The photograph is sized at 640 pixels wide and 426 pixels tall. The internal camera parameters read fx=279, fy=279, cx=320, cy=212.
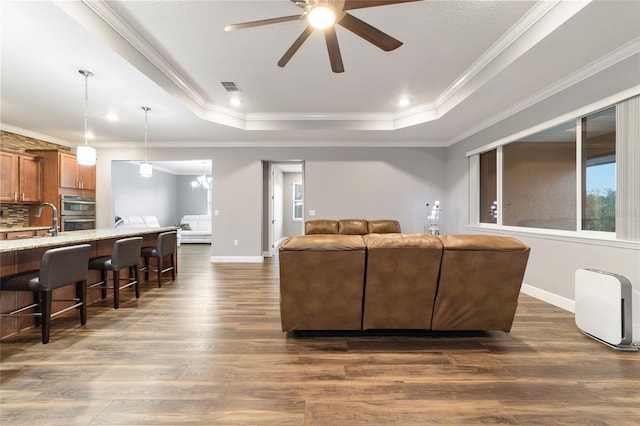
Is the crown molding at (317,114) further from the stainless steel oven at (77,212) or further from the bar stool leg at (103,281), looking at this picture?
the stainless steel oven at (77,212)

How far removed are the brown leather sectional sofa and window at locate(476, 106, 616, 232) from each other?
5.43 ft

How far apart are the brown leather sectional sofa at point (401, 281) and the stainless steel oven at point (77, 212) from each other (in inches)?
220

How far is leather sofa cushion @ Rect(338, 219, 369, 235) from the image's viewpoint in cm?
539

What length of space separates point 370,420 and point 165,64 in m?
4.05

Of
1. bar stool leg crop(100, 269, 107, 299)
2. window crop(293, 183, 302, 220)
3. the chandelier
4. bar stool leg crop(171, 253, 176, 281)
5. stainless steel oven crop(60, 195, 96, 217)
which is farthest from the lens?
window crop(293, 183, 302, 220)

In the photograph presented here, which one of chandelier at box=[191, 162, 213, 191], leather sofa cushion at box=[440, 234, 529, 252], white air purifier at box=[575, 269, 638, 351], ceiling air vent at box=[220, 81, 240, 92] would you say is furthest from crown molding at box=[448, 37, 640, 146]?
chandelier at box=[191, 162, 213, 191]

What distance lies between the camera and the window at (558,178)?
293cm

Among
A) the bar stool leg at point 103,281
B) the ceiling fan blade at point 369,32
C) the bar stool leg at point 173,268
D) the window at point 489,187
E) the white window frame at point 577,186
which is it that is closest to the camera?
the ceiling fan blade at point 369,32

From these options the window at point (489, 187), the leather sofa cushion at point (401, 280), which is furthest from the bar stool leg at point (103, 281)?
the window at point (489, 187)

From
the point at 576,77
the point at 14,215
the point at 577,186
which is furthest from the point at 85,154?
the point at 577,186

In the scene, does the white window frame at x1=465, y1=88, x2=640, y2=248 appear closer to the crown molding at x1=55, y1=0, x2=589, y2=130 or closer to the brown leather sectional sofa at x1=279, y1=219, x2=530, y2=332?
the crown molding at x1=55, y1=0, x2=589, y2=130

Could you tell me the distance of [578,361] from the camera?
209cm

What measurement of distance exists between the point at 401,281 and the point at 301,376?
1.03 meters

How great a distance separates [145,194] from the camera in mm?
9555
